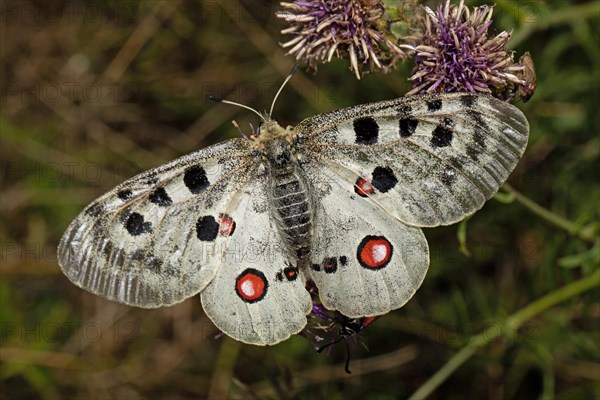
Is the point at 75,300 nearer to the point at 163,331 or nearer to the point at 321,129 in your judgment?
the point at 163,331

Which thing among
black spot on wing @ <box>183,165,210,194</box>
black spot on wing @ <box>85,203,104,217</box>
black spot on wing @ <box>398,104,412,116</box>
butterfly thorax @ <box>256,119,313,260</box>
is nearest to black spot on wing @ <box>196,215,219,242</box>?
black spot on wing @ <box>183,165,210,194</box>

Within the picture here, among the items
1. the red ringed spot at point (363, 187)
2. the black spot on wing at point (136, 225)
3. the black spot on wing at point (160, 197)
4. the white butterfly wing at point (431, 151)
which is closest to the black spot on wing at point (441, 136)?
the white butterfly wing at point (431, 151)

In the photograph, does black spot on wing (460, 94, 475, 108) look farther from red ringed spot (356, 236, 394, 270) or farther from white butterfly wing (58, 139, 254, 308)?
white butterfly wing (58, 139, 254, 308)

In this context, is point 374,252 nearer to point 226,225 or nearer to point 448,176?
point 448,176

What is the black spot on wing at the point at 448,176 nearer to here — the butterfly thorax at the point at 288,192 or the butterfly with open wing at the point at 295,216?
the butterfly with open wing at the point at 295,216

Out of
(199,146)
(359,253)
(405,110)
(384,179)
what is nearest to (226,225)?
(359,253)

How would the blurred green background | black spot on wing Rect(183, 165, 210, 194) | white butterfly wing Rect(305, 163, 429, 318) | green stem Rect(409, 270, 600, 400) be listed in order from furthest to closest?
the blurred green background → green stem Rect(409, 270, 600, 400) → black spot on wing Rect(183, 165, 210, 194) → white butterfly wing Rect(305, 163, 429, 318)
